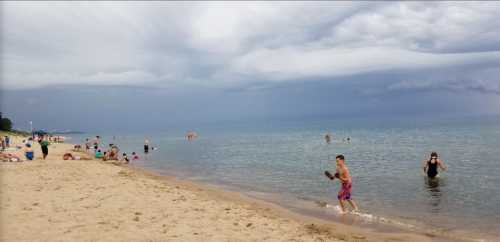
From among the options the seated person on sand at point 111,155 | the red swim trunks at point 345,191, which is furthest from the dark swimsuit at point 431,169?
the seated person on sand at point 111,155

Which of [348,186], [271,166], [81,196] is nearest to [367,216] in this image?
[348,186]

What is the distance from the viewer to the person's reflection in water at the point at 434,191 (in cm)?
1593

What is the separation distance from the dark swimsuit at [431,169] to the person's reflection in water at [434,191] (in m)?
0.22

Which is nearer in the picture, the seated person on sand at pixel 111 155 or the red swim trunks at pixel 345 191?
the red swim trunks at pixel 345 191

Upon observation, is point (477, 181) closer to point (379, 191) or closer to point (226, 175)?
point (379, 191)

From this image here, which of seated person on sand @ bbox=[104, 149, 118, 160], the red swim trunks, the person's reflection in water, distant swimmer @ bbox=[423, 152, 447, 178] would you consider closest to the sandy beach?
the red swim trunks

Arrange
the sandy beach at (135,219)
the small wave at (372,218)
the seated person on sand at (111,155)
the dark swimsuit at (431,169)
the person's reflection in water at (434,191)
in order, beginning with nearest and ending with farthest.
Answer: the sandy beach at (135,219) → the small wave at (372,218) → the person's reflection in water at (434,191) → the dark swimsuit at (431,169) → the seated person on sand at (111,155)

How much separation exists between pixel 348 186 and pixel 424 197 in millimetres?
5194

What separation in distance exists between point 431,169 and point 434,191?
10.3ft

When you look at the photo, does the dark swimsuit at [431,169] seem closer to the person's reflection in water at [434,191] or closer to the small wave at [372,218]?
the person's reflection in water at [434,191]

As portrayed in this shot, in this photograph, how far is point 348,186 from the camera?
1428 centimetres

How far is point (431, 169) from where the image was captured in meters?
21.8

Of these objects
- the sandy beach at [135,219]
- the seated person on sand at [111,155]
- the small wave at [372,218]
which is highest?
the seated person on sand at [111,155]

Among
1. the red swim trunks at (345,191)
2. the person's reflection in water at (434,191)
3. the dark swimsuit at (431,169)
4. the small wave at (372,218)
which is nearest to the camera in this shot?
the small wave at (372,218)
